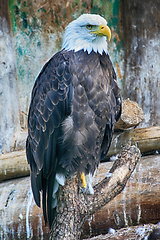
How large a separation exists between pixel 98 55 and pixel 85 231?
2.09 m

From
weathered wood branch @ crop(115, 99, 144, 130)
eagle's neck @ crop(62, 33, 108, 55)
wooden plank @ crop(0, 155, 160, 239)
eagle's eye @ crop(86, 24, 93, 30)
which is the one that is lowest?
wooden plank @ crop(0, 155, 160, 239)

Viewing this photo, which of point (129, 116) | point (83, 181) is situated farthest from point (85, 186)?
point (129, 116)

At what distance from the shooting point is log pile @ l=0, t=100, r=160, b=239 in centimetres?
384

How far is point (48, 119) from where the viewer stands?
10.5ft

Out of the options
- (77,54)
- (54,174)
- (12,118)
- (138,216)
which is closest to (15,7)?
(12,118)

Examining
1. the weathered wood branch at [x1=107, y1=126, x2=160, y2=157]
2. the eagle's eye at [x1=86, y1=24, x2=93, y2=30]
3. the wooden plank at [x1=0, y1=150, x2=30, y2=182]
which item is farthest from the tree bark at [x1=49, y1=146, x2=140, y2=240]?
the wooden plank at [x1=0, y1=150, x2=30, y2=182]

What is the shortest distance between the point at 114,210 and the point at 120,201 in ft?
0.42

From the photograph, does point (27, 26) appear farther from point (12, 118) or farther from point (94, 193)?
point (94, 193)

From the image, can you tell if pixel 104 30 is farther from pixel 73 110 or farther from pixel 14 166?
pixel 14 166

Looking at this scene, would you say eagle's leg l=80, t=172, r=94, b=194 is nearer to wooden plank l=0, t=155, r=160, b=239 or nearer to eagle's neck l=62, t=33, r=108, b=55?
wooden plank l=0, t=155, r=160, b=239

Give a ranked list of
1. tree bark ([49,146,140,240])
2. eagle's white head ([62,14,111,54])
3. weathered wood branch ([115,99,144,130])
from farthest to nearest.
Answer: weathered wood branch ([115,99,144,130]) < eagle's white head ([62,14,111,54]) < tree bark ([49,146,140,240])

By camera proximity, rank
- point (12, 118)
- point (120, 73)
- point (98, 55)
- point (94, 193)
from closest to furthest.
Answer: point (94, 193), point (98, 55), point (12, 118), point (120, 73)

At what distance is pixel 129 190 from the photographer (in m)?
3.95

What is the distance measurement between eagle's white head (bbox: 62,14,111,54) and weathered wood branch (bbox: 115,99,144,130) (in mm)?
1357
